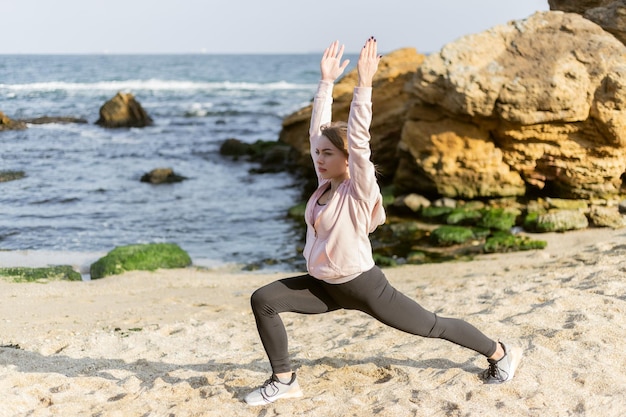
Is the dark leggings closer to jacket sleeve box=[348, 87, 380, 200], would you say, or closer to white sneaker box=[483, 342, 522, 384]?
white sneaker box=[483, 342, 522, 384]

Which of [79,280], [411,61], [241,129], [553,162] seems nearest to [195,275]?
[79,280]

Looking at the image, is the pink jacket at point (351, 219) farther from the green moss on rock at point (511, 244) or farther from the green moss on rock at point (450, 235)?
the green moss on rock at point (450, 235)

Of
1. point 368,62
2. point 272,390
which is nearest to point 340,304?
point 272,390

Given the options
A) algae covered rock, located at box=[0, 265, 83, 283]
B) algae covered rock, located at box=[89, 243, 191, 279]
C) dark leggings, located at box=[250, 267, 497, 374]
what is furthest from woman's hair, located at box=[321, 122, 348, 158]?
algae covered rock, located at box=[89, 243, 191, 279]

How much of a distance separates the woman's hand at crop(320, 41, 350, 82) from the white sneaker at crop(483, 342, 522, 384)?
7.46 ft

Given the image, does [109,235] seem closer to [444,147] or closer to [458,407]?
[444,147]

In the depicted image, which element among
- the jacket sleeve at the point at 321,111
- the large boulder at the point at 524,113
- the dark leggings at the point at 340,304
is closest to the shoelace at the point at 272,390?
the dark leggings at the point at 340,304

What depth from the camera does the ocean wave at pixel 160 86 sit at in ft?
174

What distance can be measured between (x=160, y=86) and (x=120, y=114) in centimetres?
2923

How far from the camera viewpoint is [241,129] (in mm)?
33812

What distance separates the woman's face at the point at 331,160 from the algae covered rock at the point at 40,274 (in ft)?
22.9

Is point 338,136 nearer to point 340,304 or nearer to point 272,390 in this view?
point 340,304

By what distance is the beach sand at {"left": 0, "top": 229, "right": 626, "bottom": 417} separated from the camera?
4.50m

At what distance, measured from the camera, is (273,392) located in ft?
14.8
